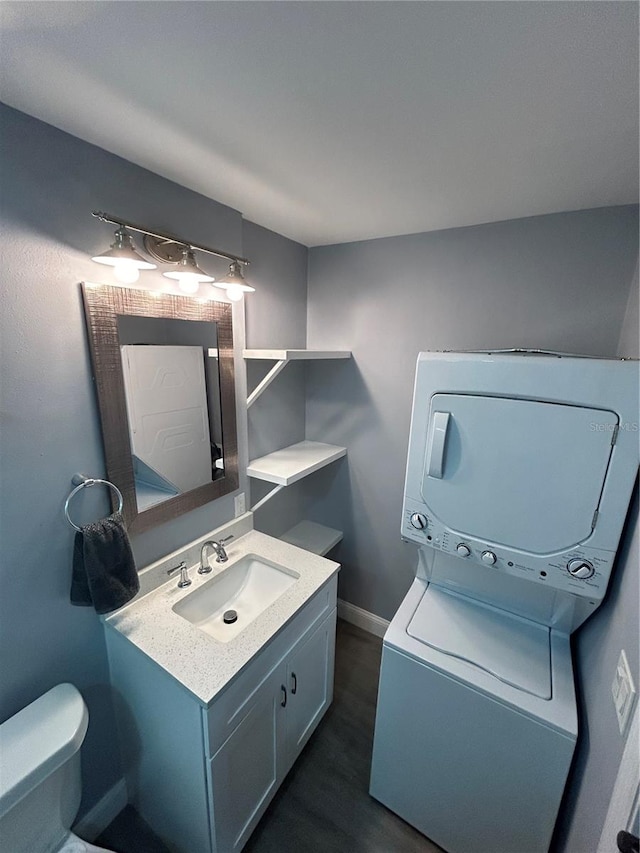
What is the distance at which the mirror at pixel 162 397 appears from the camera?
117 centimetres

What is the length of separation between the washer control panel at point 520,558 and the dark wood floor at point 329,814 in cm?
114

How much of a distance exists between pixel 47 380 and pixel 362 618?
2.31 metres

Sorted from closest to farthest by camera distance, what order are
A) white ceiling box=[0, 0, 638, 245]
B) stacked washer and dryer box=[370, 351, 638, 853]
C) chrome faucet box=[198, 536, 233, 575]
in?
1. white ceiling box=[0, 0, 638, 245]
2. stacked washer and dryer box=[370, 351, 638, 853]
3. chrome faucet box=[198, 536, 233, 575]

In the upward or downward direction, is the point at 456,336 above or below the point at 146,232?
below

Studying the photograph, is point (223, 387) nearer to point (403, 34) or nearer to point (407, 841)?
point (403, 34)

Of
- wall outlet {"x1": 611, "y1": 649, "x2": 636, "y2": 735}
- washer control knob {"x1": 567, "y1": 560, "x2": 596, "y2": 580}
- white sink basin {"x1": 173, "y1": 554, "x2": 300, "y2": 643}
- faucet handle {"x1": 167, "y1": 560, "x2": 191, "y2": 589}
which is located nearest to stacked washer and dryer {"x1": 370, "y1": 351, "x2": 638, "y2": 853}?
washer control knob {"x1": 567, "y1": 560, "x2": 596, "y2": 580}

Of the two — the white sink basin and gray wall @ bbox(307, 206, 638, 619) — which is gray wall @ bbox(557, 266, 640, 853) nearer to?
gray wall @ bbox(307, 206, 638, 619)

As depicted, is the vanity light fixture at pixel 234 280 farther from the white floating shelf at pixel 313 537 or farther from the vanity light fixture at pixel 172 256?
the white floating shelf at pixel 313 537

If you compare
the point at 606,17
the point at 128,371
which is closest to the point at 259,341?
the point at 128,371

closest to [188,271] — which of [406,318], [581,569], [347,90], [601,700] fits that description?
[347,90]

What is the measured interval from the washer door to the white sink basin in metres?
0.62

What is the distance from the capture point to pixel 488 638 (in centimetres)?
127

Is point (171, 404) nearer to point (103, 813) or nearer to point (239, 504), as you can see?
point (239, 504)

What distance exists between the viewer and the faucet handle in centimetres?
145
